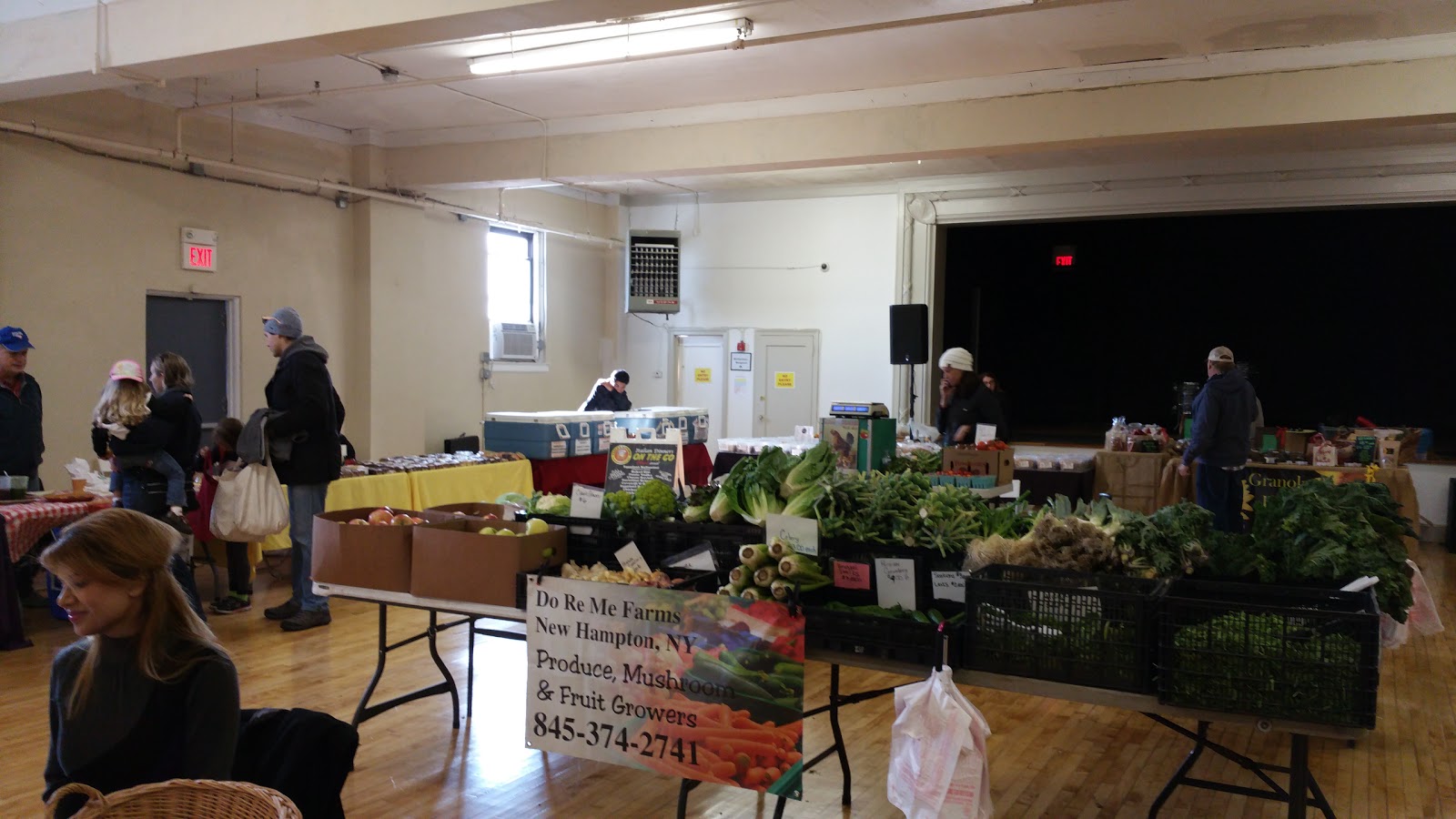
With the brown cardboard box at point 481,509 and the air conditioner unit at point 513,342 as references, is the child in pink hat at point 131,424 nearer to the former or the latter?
the brown cardboard box at point 481,509

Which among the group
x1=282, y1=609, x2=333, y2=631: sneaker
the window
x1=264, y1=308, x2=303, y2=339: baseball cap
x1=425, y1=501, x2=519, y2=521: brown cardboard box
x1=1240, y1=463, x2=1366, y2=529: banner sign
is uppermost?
the window

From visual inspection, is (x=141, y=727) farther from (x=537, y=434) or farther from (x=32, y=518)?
(x=537, y=434)

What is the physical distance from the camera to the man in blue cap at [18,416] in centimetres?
570


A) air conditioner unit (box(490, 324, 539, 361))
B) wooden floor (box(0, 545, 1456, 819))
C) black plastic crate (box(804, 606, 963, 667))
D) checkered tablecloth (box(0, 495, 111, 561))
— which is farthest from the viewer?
air conditioner unit (box(490, 324, 539, 361))

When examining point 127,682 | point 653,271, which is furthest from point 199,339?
point 127,682

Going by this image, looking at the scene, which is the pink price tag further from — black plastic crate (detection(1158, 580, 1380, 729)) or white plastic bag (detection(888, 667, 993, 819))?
black plastic crate (detection(1158, 580, 1380, 729))

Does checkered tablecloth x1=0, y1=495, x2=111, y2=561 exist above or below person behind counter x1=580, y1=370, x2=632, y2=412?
below

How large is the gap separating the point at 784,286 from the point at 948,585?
9.01 meters

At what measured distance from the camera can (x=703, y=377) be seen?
12477 mm

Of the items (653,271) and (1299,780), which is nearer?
(1299,780)

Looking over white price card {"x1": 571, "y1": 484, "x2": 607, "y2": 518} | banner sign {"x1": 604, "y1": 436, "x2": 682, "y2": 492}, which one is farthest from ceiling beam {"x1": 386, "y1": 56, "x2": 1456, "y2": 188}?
white price card {"x1": 571, "y1": 484, "x2": 607, "y2": 518}

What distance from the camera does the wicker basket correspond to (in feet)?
5.47

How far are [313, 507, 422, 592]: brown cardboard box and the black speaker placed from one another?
738cm

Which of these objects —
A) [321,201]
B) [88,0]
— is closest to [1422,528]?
[321,201]
